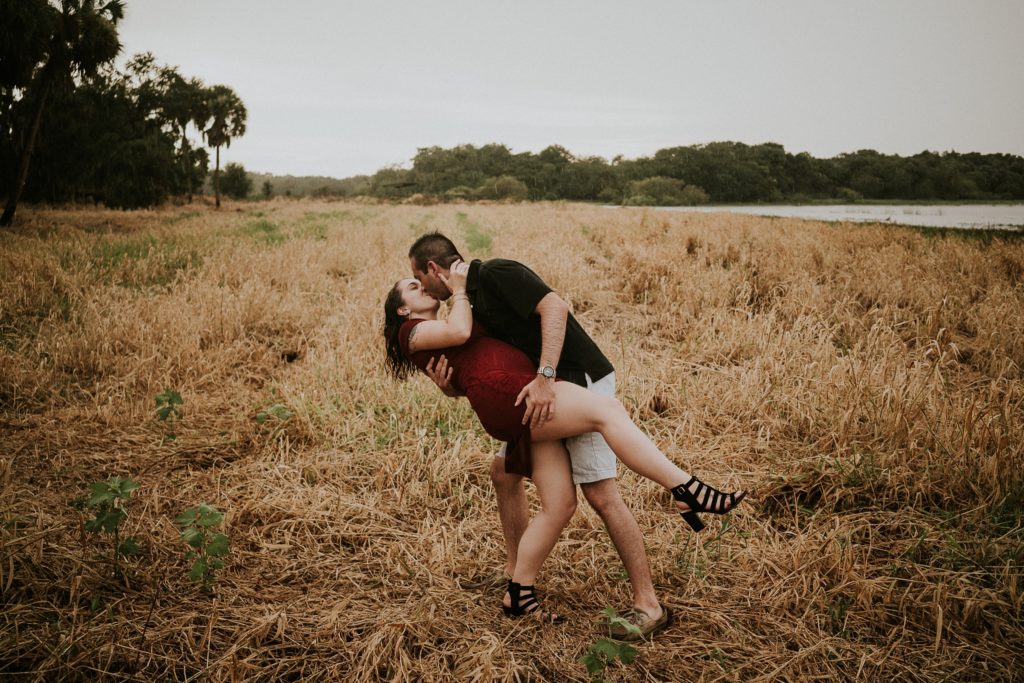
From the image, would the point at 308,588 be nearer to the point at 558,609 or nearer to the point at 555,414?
the point at 558,609

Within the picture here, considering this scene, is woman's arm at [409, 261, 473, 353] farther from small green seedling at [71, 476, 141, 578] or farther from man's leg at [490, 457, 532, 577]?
small green seedling at [71, 476, 141, 578]

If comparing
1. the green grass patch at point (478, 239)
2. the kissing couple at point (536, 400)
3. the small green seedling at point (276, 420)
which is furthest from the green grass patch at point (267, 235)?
the kissing couple at point (536, 400)

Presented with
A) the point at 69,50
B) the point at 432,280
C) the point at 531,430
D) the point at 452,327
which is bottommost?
the point at 531,430

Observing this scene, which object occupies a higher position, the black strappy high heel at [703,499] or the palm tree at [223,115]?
the palm tree at [223,115]

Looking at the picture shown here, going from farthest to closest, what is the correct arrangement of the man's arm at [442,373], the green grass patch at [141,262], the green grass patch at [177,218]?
the green grass patch at [177,218]
the green grass patch at [141,262]
the man's arm at [442,373]

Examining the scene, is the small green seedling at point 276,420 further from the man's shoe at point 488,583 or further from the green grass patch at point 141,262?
the green grass patch at point 141,262

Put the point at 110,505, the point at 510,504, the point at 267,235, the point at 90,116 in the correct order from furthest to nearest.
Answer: the point at 90,116 < the point at 267,235 < the point at 510,504 < the point at 110,505

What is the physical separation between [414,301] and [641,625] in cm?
170

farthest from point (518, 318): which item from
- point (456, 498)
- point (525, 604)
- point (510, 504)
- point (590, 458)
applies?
point (456, 498)

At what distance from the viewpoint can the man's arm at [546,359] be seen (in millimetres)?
1947

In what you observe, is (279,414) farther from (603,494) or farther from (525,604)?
(603,494)

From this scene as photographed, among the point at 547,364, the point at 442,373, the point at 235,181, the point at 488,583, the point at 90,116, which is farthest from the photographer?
the point at 235,181

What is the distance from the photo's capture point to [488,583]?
8.48ft

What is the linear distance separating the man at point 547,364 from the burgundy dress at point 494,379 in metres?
0.06
